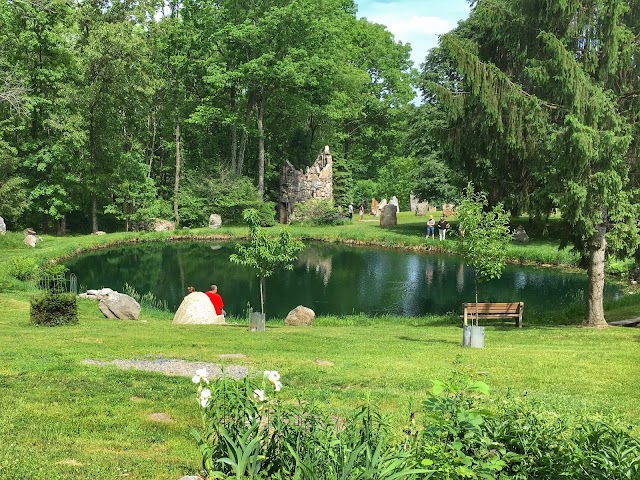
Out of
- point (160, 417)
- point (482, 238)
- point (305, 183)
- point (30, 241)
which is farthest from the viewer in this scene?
point (305, 183)

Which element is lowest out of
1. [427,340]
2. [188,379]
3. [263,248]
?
[427,340]

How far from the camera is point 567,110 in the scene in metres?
14.8

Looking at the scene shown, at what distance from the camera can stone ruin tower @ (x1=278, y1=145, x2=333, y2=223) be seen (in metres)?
50.0

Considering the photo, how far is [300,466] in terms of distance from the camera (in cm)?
416

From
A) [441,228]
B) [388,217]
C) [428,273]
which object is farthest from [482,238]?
[388,217]

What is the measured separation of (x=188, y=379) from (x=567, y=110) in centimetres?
1156

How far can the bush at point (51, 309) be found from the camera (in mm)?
14750

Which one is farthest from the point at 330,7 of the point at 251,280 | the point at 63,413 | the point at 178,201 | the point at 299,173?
the point at 63,413

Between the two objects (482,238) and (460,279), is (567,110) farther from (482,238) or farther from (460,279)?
(460,279)

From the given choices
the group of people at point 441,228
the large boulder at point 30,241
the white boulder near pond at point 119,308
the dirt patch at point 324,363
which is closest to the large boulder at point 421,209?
the group of people at point 441,228

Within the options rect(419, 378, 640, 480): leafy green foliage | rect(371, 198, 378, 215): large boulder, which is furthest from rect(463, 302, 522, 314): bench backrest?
rect(371, 198, 378, 215): large boulder

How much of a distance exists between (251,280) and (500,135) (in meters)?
15.5

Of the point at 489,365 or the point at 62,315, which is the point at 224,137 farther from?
the point at 489,365

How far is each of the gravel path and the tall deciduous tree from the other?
9413 millimetres
